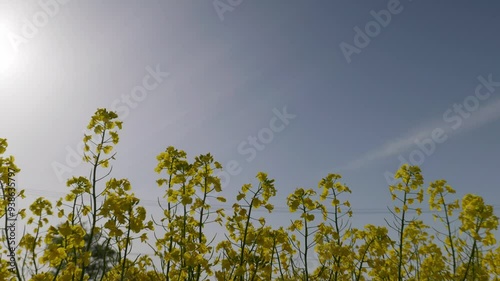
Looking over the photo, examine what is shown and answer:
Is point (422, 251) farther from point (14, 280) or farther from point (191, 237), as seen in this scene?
point (14, 280)

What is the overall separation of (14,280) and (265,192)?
105 inches

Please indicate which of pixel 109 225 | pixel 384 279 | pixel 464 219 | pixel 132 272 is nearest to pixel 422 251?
pixel 384 279

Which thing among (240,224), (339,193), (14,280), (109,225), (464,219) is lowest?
(14,280)

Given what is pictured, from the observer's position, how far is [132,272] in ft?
12.8

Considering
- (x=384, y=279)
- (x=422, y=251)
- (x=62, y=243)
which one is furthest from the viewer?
(x=422, y=251)

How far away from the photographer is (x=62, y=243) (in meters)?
2.94

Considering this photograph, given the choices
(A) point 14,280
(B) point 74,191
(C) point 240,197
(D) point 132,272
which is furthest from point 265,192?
(A) point 14,280

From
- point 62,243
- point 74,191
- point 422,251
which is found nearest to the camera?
point 62,243

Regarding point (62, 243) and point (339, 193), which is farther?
point (339, 193)

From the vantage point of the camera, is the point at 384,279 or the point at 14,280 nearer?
the point at 14,280

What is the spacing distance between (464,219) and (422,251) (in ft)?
5.49

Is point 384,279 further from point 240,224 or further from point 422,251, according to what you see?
point 240,224

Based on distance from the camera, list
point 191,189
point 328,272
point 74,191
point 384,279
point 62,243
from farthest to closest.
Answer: point 384,279
point 328,272
point 191,189
point 74,191
point 62,243

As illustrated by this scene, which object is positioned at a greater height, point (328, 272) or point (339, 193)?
point (339, 193)
